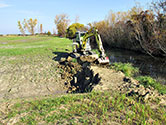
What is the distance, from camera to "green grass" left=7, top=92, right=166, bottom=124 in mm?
4320

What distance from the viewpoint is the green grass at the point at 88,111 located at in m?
4.32

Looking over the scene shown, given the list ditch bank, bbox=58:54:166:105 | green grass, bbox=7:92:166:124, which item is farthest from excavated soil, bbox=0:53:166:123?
green grass, bbox=7:92:166:124

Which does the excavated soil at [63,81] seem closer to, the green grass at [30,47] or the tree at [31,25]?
the green grass at [30,47]

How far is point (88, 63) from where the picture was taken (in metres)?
11.4

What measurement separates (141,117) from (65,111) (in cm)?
235

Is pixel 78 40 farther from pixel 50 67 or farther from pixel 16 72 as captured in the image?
pixel 16 72

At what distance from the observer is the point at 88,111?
15.6 ft

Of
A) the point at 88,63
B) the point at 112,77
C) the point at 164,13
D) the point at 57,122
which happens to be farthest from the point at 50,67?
the point at 164,13

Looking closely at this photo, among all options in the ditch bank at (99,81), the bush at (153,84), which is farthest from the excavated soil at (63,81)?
the bush at (153,84)

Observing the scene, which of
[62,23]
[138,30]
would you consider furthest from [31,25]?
[138,30]

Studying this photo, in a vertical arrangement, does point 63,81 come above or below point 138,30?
below

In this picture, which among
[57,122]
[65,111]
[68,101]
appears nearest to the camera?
[57,122]

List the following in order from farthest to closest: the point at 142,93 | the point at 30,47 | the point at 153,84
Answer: the point at 30,47, the point at 153,84, the point at 142,93

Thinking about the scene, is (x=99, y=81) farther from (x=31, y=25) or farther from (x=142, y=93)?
(x=31, y=25)
